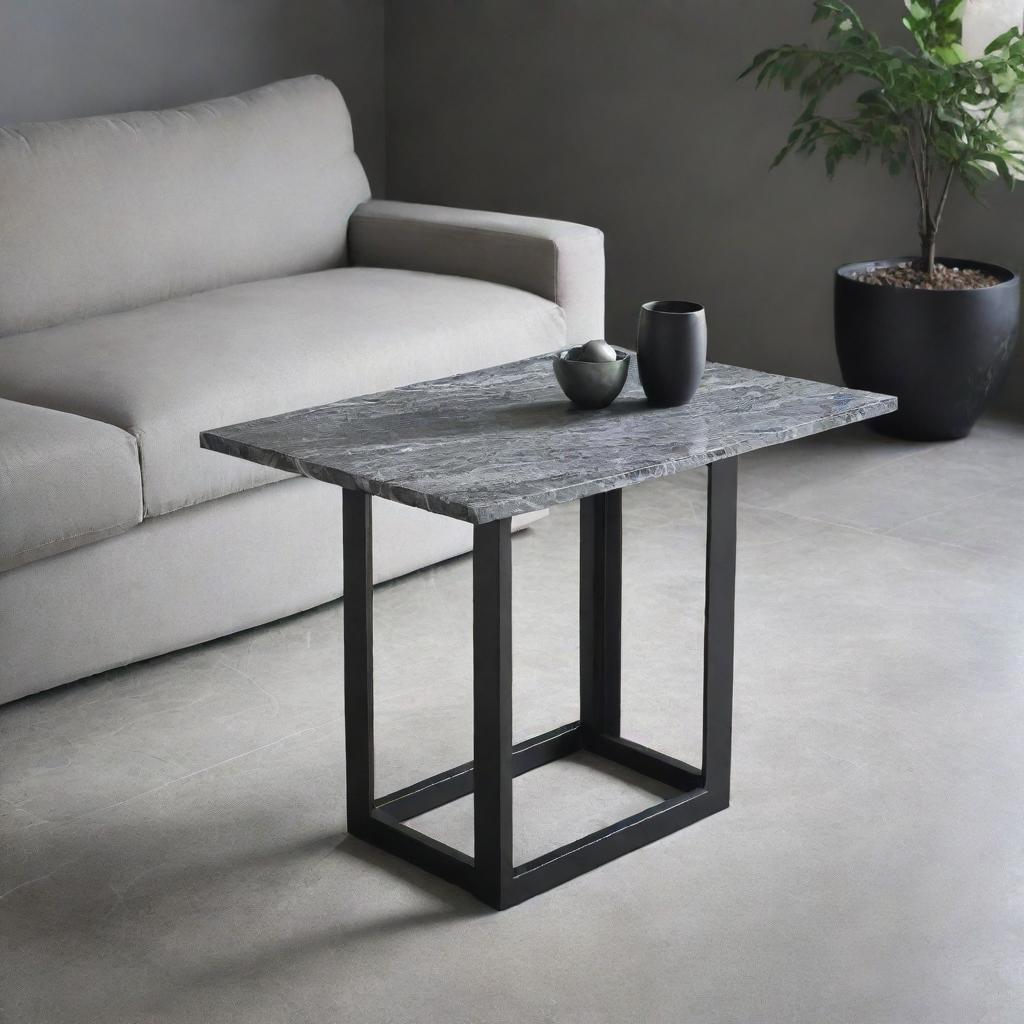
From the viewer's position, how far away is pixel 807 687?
2.41 m

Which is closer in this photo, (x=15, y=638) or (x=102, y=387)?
(x=15, y=638)

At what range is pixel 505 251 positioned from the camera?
3143 millimetres

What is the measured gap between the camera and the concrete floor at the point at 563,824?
1.65 meters

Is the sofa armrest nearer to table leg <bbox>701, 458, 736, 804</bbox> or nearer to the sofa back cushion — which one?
the sofa back cushion

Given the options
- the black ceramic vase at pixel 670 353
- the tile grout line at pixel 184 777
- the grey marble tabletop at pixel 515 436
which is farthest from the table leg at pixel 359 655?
the black ceramic vase at pixel 670 353

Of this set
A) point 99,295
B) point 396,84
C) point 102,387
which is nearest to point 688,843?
point 102,387

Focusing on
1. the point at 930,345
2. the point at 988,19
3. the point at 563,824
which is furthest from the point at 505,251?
the point at 563,824

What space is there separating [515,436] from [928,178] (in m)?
2.10

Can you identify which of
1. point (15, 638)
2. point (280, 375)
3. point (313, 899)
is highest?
point (280, 375)

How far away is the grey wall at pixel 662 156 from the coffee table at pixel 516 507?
2.07m

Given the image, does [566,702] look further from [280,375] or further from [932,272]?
[932,272]

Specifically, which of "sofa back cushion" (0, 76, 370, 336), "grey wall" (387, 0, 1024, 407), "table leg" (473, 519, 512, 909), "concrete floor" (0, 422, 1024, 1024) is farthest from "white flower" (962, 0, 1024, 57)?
"table leg" (473, 519, 512, 909)

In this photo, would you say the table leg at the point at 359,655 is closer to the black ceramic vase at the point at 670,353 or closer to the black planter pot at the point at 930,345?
the black ceramic vase at the point at 670,353

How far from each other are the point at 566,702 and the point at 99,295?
1.31 meters
